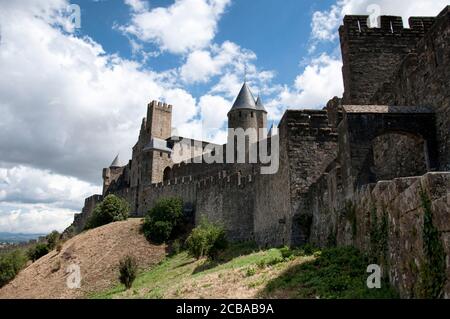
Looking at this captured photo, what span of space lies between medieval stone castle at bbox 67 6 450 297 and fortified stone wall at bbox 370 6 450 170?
0.03 metres

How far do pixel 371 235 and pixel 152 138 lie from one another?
52.6 meters

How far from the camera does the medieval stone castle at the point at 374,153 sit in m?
6.07

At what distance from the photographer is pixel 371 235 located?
7652 mm

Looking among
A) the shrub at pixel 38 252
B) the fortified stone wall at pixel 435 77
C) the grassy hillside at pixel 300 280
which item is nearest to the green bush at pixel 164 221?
the shrub at pixel 38 252

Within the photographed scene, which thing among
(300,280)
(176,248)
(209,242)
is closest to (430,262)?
(300,280)

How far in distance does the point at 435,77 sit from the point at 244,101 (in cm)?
4116

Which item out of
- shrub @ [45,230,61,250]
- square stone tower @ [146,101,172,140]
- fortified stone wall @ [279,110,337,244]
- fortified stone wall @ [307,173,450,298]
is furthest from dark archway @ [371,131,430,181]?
square stone tower @ [146,101,172,140]

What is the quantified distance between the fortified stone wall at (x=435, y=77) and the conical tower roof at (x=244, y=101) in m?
39.0

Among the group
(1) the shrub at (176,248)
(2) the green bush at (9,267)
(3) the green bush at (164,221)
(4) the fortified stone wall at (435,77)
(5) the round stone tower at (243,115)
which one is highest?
(5) the round stone tower at (243,115)

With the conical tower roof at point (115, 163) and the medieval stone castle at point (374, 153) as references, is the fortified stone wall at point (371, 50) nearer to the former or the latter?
the medieval stone castle at point (374, 153)

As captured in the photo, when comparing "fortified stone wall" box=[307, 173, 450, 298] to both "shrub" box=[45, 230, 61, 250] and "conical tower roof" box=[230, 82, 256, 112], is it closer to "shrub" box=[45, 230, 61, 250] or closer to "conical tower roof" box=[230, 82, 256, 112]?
"shrub" box=[45, 230, 61, 250]

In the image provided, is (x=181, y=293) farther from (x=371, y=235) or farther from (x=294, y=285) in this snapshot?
(x=371, y=235)

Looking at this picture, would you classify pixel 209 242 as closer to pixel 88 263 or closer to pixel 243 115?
pixel 88 263
